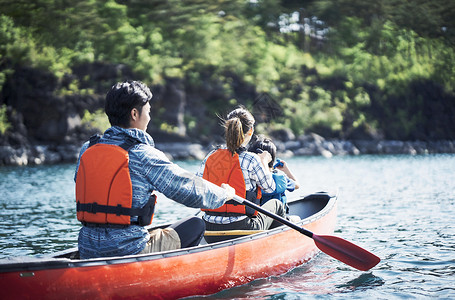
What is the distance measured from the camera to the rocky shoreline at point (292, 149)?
27.0 meters

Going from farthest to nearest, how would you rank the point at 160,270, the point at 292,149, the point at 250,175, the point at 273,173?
1. the point at 292,149
2. the point at 273,173
3. the point at 250,175
4. the point at 160,270

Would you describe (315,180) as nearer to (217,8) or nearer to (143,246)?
(143,246)

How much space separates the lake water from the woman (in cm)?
59

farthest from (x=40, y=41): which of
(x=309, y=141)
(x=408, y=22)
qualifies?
(x=408, y=22)

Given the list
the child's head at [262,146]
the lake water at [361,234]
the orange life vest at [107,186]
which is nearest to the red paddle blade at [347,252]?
the lake water at [361,234]

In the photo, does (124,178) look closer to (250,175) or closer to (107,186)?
(107,186)

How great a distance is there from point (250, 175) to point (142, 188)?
1.46 m

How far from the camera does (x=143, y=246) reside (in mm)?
3318

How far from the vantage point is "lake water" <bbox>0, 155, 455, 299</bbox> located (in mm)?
4336

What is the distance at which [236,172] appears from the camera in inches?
165

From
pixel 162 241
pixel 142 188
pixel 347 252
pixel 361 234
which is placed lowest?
pixel 361 234

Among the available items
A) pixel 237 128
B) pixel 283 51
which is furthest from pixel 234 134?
pixel 283 51

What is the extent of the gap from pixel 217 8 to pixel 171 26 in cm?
605

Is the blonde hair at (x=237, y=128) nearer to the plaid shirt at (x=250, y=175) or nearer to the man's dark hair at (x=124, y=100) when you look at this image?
the plaid shirt at (x=250, y=175)
